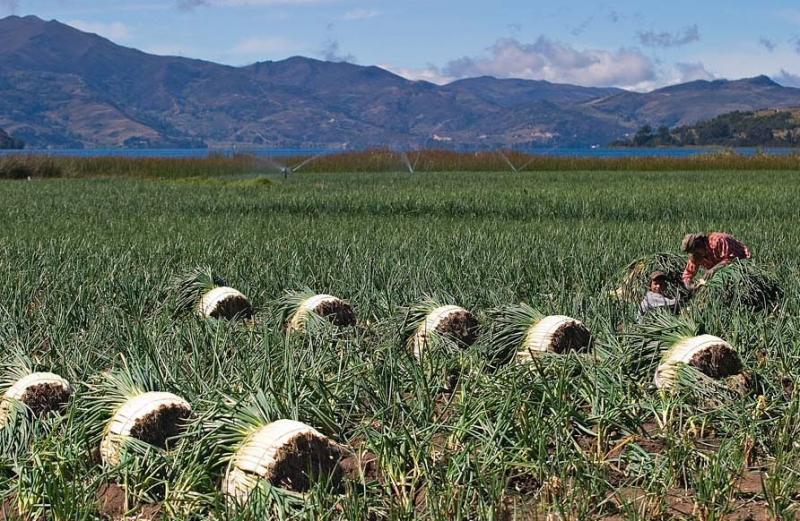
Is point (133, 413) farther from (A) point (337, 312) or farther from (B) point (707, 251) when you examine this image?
(B) point (707, 251)

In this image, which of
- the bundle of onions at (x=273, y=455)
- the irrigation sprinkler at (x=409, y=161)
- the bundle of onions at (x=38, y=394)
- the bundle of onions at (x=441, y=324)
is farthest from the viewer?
the irrigation sprinkler at (x=409, y=161)

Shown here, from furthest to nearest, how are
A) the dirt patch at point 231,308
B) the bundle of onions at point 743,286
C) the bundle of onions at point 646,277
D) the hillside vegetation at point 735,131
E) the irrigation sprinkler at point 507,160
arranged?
the hillside vegetation at point 735,131, the irrigation sprinkler at point 507,160, the bundle of onions at point 646,277, the dirt patch at point 231,308, the bundle of onions at point 743,286

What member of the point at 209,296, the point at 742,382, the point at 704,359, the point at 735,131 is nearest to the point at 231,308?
the point at 209,296

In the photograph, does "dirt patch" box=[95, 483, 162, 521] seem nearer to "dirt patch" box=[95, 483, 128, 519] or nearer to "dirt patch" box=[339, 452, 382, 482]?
"dirt patch" box=[95, 483, 128, 519]

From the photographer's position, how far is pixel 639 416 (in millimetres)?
3943

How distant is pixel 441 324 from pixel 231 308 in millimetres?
1577

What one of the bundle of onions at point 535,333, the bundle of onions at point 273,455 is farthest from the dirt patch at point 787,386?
the bundle of onions at point 273,455

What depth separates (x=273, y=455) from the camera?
328 centimetres

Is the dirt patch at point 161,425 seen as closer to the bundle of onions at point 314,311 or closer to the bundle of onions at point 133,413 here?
the bundle of onions at point 133,413

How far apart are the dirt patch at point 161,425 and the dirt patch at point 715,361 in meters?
2.12

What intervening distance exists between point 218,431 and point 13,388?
1071mm

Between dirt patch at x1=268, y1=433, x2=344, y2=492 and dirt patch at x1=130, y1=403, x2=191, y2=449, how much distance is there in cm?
55

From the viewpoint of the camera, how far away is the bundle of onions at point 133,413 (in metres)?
3.63

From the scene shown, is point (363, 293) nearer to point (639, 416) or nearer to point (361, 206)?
point (639, 416)
